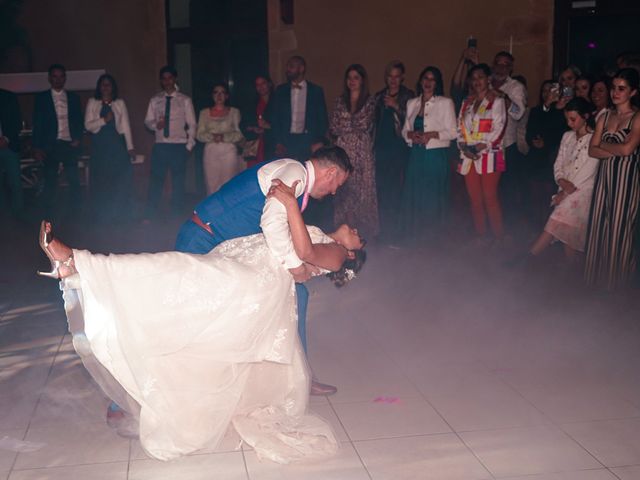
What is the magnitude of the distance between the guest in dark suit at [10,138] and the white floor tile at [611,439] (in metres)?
6.82

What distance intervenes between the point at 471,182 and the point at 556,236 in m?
1.09

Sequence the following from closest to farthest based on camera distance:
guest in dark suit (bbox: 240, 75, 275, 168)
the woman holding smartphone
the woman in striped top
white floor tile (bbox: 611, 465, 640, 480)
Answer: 1. white floor tile (bbox: 611, 465, 640, 480)
2. the woman in striped top
3. the woman holding smartphone
4. guest in dark suit (bbox: 240, 75, 275, 168)

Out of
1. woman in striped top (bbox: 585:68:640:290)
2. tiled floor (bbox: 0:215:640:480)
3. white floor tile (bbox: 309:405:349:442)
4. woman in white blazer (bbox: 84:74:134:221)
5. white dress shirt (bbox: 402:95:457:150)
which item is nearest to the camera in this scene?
tiled floor (bbox: 0:215:640:480)

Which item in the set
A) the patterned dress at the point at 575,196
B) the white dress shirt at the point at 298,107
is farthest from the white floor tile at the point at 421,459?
the white dress shirt at the point at 298,107

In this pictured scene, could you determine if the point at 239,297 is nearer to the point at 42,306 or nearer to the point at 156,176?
the point at 42,306

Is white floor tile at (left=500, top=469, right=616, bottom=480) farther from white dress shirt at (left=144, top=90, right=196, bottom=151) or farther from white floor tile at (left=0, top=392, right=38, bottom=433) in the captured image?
white dress shirt at (left=144, top=90, right=196, bottom=151)

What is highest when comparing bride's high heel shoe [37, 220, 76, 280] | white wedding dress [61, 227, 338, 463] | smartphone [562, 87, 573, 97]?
smartphone [562, 87, 573, 97]

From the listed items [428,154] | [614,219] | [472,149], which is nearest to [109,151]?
[428,154]

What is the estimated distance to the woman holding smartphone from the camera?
7082 mm

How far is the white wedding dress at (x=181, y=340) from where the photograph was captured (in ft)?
10.5

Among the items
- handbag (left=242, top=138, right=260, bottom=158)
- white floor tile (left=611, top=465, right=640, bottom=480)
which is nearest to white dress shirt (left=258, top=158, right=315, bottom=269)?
white floor tile (left=611, top=465, right=640, bottom=480)

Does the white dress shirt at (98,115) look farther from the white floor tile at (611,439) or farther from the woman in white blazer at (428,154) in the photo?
the white floor tile at (611,439)

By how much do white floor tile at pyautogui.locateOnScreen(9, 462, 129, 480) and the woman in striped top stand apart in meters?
3.75

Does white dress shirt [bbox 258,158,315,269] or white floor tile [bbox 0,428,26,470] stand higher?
white dress shirt [bbox 258,158,315,269]
